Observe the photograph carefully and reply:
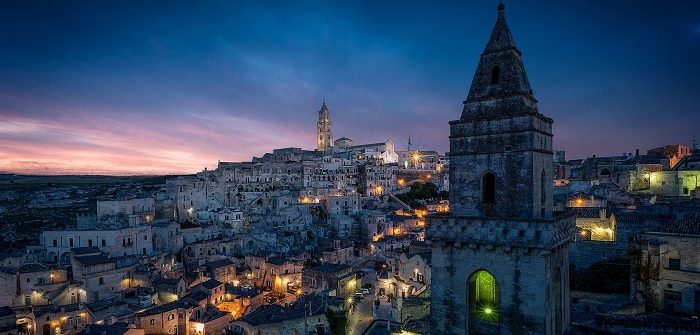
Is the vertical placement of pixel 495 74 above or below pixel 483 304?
above

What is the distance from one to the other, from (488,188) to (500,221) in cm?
116

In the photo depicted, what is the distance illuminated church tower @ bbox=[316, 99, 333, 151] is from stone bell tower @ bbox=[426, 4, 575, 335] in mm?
111645

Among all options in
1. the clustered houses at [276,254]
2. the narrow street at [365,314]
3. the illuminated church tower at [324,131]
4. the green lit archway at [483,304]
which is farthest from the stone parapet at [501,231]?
the illuminated church tower at [324,131]

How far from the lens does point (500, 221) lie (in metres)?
11.1

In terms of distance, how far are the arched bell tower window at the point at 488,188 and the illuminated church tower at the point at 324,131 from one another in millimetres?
112013

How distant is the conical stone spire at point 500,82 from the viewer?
37.6 feet

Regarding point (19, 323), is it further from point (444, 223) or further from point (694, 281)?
point (694, 281)

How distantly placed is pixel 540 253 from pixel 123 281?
41014mm

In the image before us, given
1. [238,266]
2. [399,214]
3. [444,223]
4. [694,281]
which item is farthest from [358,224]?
[444,223]

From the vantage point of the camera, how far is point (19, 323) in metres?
32.0

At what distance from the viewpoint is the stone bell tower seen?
10.8 meters

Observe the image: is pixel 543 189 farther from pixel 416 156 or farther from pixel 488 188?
pixel 416 156

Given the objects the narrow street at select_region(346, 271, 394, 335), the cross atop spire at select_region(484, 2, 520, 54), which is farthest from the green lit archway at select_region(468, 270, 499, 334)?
the narrow street at select_region(346, 271, 394, 335)

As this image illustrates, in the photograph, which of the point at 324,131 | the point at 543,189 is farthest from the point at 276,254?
the point at 324,131
